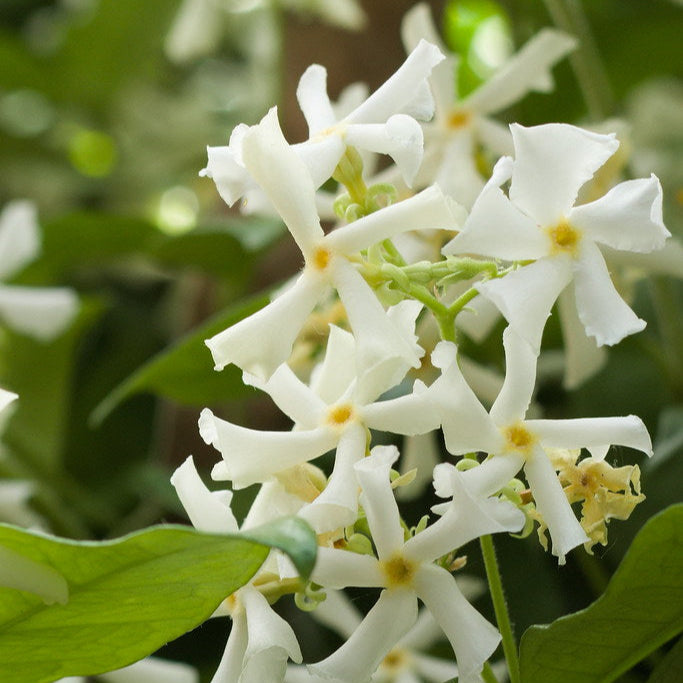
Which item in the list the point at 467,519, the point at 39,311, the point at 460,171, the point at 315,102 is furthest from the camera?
the point at 39,311

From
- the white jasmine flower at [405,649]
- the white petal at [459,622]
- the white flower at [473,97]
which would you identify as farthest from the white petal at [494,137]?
the white petal at [459,622]

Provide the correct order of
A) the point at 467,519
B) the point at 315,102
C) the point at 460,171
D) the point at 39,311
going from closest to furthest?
the point at 467,519 → the point at 315,102 → the point at 460,171 → the point at 39,311

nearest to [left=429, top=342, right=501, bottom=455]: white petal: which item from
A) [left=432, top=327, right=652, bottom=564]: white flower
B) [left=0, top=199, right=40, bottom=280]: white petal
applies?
[left=432, top=327, right=652, bottom=564]: white flower

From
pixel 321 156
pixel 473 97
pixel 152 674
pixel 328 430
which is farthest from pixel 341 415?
pixel 473 97

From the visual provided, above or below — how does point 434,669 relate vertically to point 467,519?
below

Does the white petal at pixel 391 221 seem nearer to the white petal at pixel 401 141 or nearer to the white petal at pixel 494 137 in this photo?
the white petal at pixel 401 141

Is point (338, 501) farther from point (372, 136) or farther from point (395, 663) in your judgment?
point (395, 663)
